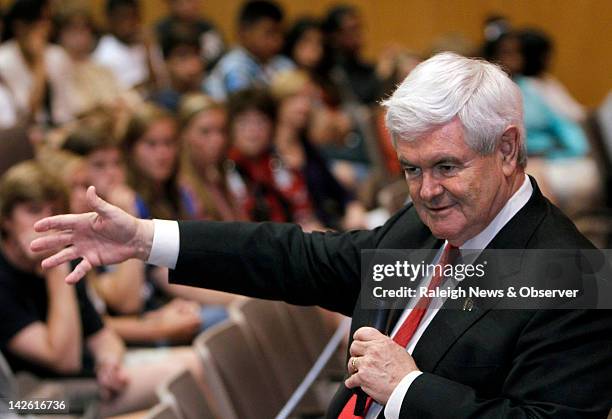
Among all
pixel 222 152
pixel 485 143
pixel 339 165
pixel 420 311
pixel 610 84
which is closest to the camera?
pixel 485 143

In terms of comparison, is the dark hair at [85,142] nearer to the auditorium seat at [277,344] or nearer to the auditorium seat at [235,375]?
the auditorium seat at [277,344]

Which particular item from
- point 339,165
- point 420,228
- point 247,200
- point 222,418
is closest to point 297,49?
point 339,165

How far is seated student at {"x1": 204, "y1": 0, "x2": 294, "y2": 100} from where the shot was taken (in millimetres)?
6371

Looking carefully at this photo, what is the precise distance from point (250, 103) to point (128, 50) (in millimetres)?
2041

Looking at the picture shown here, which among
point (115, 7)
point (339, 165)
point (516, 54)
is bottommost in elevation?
point (339, 165)

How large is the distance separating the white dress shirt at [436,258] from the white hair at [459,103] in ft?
0.48

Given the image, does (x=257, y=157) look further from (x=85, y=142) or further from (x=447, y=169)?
(x=447, y=169)

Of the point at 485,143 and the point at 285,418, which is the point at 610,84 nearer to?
the point at 285,418

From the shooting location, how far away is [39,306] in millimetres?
3359

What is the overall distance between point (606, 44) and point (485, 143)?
7.41 metres

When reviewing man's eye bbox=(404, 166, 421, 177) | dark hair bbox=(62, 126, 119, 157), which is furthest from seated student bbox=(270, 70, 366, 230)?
man's eye bbox=(404, 166, 421, 177)

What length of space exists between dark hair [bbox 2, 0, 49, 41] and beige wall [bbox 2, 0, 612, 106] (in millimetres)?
3090

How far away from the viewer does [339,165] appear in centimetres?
668

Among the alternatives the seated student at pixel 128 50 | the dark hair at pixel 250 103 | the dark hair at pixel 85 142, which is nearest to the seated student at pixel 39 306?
the dark hair at pixel 85 142
